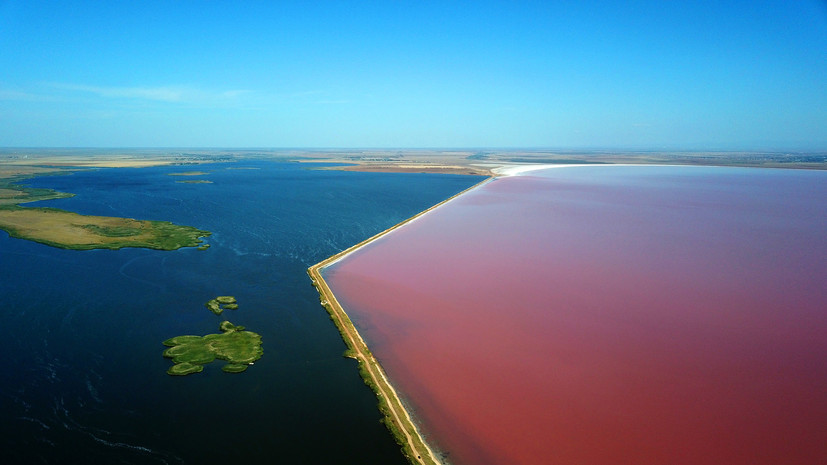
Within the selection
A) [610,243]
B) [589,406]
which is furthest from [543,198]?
[589,406]

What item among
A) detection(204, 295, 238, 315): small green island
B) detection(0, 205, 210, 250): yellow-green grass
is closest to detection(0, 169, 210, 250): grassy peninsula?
detection(0, 205, 210, 250): yellow-green grass

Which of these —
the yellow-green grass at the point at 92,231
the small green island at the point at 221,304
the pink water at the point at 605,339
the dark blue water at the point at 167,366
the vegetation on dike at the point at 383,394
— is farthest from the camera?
the yellow-green grass at the point at 92,231

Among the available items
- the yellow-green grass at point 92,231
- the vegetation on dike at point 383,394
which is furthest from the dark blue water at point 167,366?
the yellow-green grass at point 92,231

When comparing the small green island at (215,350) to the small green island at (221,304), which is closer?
the small green island at (215,350)

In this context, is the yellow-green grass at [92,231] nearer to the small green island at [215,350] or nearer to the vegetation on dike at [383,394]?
the small green island at [215,350]

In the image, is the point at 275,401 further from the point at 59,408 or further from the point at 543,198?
the point at 543,198


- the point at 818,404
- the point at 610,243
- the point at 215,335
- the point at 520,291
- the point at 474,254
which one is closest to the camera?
the point at 818,404

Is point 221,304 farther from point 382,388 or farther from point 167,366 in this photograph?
point 382,388
